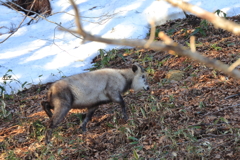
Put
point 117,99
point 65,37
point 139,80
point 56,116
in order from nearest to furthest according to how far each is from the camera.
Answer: point 56,116 → point 117,99 → point 139,80 → point 65,37

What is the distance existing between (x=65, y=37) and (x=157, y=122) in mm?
6816

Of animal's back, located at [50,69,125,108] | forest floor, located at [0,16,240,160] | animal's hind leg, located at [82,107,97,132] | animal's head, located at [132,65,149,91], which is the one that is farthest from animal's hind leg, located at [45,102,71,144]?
animal's head, located at [132,65,149,91]

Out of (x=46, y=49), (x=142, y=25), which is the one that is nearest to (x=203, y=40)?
(x=142, y=25)

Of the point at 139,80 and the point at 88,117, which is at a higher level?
the point at 139,80

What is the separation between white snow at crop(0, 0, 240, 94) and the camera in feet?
31.2

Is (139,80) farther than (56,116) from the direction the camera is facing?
Yes

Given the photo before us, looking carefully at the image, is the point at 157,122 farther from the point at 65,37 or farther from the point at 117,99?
the point at 65,37

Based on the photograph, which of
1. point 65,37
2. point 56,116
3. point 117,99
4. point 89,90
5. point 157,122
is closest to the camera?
point 157,122

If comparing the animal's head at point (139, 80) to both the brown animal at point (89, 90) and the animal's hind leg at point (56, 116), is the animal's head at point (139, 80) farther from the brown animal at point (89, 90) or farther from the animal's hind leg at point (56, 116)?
the animal's hind leg at point (56, 116)

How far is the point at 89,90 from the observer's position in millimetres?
6121

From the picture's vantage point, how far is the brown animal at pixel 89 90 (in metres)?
5.73

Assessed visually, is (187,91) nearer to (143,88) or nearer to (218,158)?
(143,88)

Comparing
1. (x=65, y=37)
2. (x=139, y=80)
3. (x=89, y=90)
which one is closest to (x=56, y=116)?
(x=89, y=90)

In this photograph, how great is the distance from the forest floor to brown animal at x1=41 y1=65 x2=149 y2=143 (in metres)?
0.28
